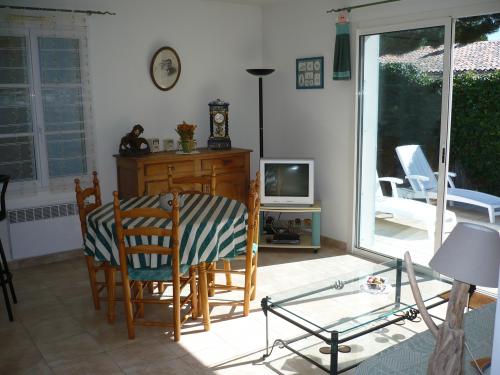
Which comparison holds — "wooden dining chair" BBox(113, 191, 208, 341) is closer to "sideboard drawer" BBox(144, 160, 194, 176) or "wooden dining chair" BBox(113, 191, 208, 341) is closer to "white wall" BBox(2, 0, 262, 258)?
"sideboard drawer" BBox(144, 160, 194, 176)

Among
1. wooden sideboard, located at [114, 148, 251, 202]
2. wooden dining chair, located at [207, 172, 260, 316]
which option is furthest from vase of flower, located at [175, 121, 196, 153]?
wooden dining chair, located at [207, 172, 260, 316]

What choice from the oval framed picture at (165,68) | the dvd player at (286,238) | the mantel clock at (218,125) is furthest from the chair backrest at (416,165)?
the oval framed picture at (165,68)

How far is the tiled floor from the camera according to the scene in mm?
3090

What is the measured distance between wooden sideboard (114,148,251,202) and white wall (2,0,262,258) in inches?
11.1

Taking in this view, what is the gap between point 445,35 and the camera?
407 centimetres

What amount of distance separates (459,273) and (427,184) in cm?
301

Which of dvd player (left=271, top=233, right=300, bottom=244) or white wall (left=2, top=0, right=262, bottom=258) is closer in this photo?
white wall (left=2, top=0, right=262, bottom=258)

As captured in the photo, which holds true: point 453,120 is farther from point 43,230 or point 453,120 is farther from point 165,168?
point 43,230

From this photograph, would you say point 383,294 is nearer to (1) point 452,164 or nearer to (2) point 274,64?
(1) point 452,164

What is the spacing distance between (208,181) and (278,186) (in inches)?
42.6

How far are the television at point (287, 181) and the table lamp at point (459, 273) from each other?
349 centimetres

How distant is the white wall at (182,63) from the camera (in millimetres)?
5031

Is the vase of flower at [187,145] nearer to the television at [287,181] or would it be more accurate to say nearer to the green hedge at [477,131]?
the television at [287,181]

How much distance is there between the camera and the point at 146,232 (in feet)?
10.5
